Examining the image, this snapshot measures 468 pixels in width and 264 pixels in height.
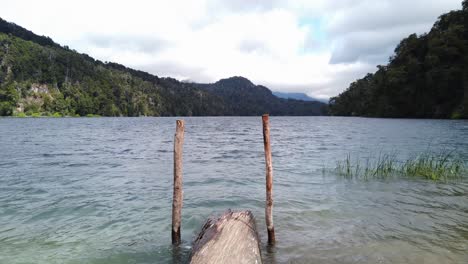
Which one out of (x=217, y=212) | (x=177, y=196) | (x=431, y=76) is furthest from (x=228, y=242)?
(x=431, y=76)

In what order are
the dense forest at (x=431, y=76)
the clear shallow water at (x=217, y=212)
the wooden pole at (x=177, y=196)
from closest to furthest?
1. the clear shallow water at (x=217, y=212)
2. the wooden pole at (x=177, y=196)
3. the dense forest at (x=431, y=76)

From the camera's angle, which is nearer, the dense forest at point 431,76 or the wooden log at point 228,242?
the wooden log at point 228,242

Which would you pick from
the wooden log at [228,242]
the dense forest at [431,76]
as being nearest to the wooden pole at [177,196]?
the wooden log at [228,242]

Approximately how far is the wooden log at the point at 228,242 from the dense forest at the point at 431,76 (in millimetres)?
86254

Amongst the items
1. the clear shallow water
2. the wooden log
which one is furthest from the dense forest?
the wooden log

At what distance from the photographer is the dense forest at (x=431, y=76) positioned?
85.2 meters

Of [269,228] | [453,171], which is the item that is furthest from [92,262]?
[453,171]

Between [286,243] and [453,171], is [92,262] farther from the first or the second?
[453,171]

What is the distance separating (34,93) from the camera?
19562cm

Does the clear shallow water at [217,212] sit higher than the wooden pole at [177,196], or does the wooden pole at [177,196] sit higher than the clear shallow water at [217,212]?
the wooden pole at [177,196]

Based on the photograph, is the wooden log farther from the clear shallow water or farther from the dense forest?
the dense forest

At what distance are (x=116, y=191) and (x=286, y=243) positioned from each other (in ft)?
30.6

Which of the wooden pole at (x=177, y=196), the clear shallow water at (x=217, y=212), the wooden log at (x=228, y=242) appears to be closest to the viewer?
the wooden log at (x=228, y=242)

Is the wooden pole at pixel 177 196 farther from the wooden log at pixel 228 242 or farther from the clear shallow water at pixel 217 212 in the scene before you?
the wooden log at pixel 228 242
